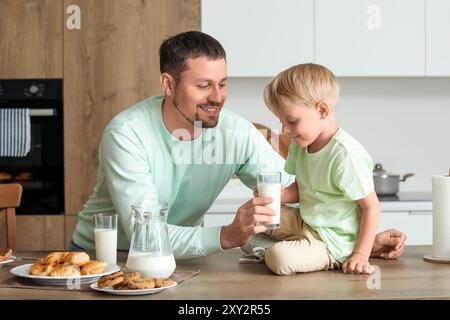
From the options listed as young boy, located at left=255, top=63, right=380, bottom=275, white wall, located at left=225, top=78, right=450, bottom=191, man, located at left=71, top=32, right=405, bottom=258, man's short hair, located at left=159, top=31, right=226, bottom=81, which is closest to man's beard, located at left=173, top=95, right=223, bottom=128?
man, located at left=71, top=32, right=405, bottom=258

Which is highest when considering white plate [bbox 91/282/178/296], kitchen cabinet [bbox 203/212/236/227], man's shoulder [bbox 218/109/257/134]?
man's shoulder [bbox 218/109/257/134]

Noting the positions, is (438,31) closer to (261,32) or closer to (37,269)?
(261,32)

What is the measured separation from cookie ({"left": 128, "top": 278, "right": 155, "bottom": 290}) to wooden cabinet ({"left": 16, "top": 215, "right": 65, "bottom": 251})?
2.42 m

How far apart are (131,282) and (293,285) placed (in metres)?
0.36

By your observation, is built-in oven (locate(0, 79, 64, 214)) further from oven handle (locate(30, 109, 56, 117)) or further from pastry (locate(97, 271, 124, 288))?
pastry (locate(97, 271, 124, 288))

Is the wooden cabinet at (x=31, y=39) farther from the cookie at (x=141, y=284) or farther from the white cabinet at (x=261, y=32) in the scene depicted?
the cookie at (x=141, y=284)

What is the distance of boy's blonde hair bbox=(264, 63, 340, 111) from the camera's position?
187 centimetres

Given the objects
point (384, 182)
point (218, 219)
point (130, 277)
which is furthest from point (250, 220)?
point (384, 182)

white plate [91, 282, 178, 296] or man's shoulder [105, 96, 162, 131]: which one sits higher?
man's shoulder [105, 96, 162, 131]

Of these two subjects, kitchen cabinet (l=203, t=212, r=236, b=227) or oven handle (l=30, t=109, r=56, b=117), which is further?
oven handle (l=30, t=109, r=56, b=117)

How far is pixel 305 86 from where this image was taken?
6.12 ft

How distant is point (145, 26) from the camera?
3.87 m
